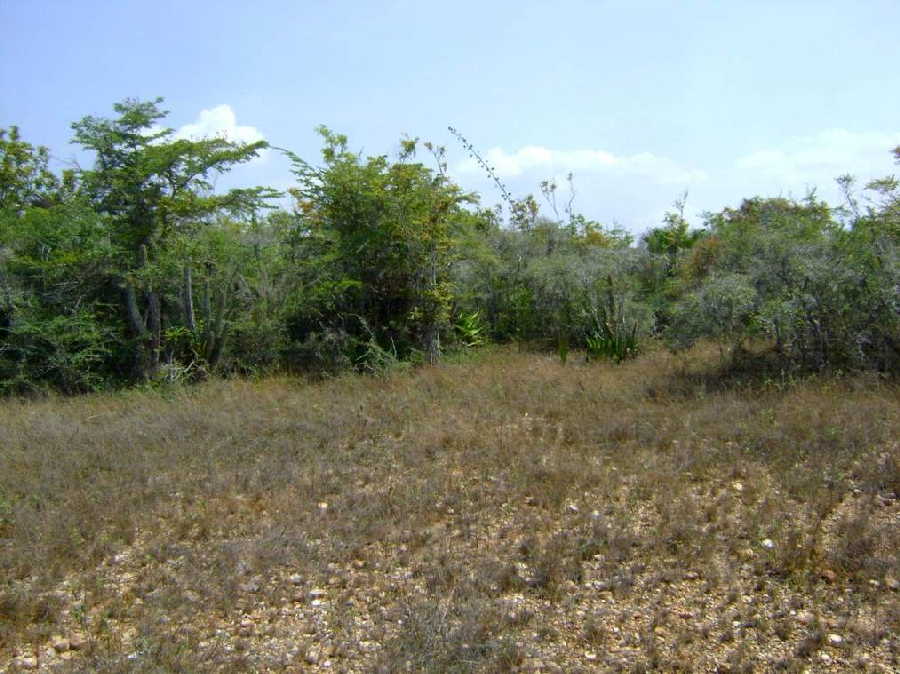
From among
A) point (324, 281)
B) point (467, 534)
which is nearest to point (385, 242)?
point (324, 281)

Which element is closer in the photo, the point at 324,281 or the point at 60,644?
the point at 60,644

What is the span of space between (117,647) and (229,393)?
6.53 meters

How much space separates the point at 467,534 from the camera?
5.74 meters

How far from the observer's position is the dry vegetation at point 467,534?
4.32 m

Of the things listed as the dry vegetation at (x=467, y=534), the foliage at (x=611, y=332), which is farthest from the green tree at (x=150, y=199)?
the foliage at (x=611, y=332)

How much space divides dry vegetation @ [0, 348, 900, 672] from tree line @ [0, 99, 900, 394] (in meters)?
1.40

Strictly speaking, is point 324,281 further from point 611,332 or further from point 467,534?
point 467,534

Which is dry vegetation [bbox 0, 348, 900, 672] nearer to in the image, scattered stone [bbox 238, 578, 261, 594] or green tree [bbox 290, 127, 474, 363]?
scattered stone [bbox 238, 578, 261, 594]

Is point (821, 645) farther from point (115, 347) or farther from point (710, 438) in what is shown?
point (115, 347)

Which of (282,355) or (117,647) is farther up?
(282,355)

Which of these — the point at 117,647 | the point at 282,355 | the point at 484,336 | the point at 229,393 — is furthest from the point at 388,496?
the point at 484,336

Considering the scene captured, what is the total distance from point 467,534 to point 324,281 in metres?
7.92

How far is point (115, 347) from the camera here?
12.2m

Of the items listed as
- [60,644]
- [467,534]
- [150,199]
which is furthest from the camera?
[150,199]
